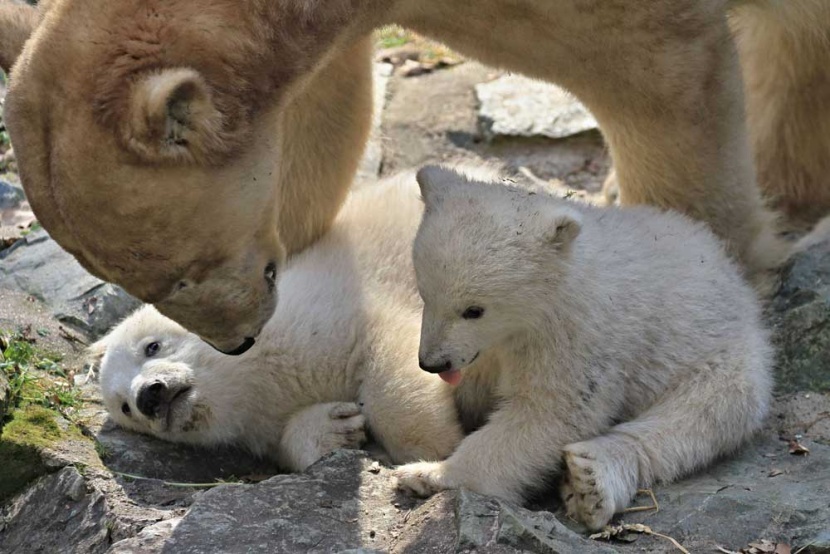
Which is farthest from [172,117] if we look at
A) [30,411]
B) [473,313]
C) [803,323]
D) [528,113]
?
[528,113]

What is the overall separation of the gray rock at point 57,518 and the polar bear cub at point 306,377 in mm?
467

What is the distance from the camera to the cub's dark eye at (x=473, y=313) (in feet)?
13.6

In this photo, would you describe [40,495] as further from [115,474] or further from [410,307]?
[410,307]

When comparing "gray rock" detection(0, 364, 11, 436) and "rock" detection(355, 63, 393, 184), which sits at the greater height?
"rock" detection(355, 63, 393, 184)

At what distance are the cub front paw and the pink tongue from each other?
0.30 meters

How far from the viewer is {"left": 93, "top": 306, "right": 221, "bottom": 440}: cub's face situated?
4.88 m

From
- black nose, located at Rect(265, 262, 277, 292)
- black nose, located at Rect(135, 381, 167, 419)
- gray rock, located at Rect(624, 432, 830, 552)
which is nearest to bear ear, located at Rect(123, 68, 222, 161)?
black nose, located at Rect(265, 262, 277, 292)

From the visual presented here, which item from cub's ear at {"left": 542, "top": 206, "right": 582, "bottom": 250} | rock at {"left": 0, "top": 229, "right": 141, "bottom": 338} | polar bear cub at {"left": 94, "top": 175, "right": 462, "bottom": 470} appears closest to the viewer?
cub's ear at {"left": 542, "top": 206, "right": 582, "bottom": 250}

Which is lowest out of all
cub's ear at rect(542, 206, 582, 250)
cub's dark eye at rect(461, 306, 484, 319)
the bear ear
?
cub's dark eye at rect(461, 306, 484, 319)

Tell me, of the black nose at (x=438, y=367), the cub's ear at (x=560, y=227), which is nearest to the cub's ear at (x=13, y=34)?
the black nose at (x=438, y=367)

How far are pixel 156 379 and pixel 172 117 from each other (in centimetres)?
144

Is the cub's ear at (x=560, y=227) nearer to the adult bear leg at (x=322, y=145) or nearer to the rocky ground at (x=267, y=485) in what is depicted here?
the rocky ground at (x=267, y=485)

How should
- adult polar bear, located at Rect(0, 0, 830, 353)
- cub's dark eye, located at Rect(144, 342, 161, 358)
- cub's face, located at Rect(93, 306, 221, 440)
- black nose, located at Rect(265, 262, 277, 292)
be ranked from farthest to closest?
cub's dark eye, located at Rect(144, 342, 161, 358), cub's face, located at Rect(93, 306, 221, 440), black nose, located at Rect(265, 262, 277, 292), adult polar bear, located at Rect(0, 0, 830, 353)

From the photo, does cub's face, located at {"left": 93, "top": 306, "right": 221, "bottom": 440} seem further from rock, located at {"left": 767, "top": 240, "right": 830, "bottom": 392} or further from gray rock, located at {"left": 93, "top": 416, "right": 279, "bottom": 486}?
rock, located at {"left": 767, "top": 240, "right": 830, "bottom": 392}
